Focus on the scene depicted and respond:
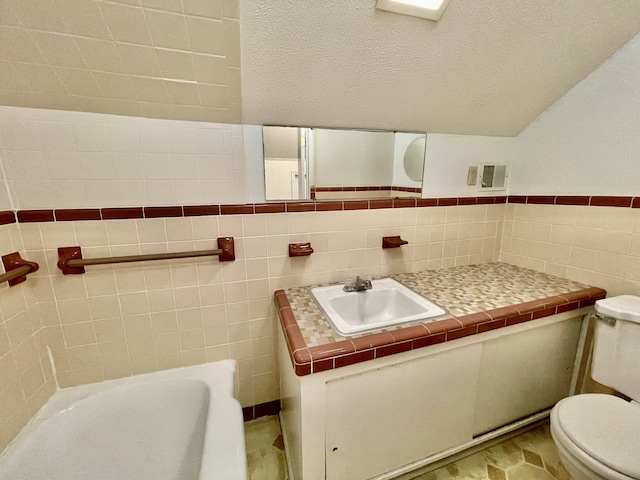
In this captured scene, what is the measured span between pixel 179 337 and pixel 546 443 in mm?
1939

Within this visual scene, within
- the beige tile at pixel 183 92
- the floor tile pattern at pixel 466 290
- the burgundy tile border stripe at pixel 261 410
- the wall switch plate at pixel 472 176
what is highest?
the beige tile at pixel 183 92

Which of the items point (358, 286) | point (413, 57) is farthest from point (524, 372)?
point (413, 57)

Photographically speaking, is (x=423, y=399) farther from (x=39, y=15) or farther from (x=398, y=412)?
(x=39, y=15)

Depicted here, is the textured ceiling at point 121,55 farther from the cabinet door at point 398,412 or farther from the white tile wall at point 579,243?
the white tile wall at point 579,243

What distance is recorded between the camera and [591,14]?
3.18ft

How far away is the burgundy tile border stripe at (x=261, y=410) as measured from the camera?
1.45m

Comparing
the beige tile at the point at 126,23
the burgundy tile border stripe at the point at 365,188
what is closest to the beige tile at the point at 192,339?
the burgundy tile border stripe at the point at 365,188

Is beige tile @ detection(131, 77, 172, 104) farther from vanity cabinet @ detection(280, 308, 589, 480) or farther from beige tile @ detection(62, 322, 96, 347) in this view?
vanity cabinet @ detection(280, 308, 589, 480)

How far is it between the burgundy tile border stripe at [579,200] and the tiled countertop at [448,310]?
0.43 metres

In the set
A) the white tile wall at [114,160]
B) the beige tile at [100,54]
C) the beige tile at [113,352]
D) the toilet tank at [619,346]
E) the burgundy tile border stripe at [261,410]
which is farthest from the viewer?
the burgundy tile border stripe at [261,410]

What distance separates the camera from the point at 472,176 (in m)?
1.61

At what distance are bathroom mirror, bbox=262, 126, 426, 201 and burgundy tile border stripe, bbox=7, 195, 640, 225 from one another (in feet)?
0.18

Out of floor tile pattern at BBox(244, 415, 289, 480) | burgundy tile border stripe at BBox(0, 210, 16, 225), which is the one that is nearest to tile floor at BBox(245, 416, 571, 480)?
floor tile pattern at BBox(244, 415, 289, 480)

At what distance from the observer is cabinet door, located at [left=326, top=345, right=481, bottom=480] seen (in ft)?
3.14
